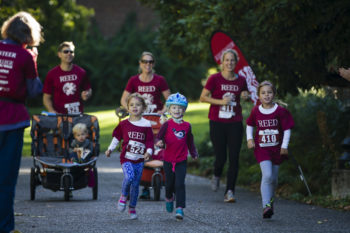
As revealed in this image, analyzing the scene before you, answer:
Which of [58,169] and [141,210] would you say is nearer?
[141,210]

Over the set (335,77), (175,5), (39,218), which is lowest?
(39,218)

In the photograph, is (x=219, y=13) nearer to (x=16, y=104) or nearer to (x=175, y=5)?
(x=175, y=5)

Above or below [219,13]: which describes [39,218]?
below

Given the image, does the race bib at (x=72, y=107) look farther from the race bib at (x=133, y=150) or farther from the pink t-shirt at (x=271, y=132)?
the pink t-shirt at (x=271, y=132)

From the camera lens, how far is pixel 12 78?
250 inches

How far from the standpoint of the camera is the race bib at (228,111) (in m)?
10.6

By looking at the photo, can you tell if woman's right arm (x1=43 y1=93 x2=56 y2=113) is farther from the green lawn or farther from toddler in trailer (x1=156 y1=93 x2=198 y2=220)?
the green lawn

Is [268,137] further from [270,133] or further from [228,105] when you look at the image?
[228,105]

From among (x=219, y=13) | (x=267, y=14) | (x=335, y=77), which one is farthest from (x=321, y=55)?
(x=219, y=13)

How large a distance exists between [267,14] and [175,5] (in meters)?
5.69

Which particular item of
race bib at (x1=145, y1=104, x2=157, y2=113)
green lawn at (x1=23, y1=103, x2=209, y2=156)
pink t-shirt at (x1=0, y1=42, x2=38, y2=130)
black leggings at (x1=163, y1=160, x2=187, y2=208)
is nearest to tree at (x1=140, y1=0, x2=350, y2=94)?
race bib at (x1=145, y1=104, x2=157, y2=113)

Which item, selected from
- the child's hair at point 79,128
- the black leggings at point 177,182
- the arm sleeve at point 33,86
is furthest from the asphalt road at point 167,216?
→ the arm sleeve at point 33,86

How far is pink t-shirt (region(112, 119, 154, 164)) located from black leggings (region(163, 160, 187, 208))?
0.98 feet

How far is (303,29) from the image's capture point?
1028 cm
